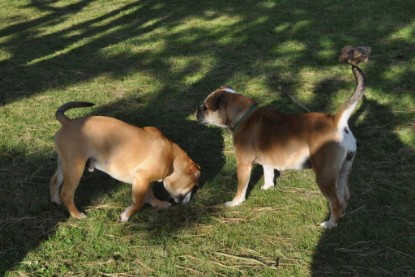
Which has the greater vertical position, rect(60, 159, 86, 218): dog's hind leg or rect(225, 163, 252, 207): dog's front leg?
rect(60, 159, 86, 218): dog's hind leg

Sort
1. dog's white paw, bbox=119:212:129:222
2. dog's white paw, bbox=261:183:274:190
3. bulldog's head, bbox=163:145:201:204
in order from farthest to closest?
dog's white paw, bbox=261:183:274:190, bulldog's head, bbox=163:145:201:204, dog's white paw, bbox=119:212:129:222

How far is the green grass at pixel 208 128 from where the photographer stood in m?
4.02

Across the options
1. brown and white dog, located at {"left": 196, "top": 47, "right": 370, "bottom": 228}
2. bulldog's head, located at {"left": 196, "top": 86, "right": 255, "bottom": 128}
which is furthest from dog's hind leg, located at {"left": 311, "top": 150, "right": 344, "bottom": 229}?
bulldog's head, located at {"left": 196, "top": 86, "right": 255, "bottom": 128}

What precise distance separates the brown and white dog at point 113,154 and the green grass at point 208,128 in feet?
1.13

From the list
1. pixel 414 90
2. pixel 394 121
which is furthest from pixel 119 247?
pixel 414 90

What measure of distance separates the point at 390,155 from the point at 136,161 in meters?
2.89

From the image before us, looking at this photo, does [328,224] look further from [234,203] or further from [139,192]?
[139,192]

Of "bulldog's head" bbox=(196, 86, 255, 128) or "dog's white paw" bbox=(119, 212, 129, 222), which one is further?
"bulldog's head" bbox=(196, 86, 255, 128)

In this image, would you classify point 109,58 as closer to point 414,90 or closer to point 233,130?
point 233,130

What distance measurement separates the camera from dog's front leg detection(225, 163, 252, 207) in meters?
4.64

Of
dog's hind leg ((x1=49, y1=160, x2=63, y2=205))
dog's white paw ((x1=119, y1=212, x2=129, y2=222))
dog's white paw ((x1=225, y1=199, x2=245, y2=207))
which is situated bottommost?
dog's white paw ((x1=225, y1=199, x2=245, y2=207))

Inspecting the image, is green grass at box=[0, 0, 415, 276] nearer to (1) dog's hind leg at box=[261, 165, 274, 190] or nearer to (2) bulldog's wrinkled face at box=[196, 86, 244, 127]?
(1) dog's hind leg at box=[261, 165, 274, 190]

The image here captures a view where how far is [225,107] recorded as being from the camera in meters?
4.80

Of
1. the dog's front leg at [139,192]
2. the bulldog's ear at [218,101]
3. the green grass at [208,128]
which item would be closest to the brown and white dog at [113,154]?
the dog's front leg at [139,192]
